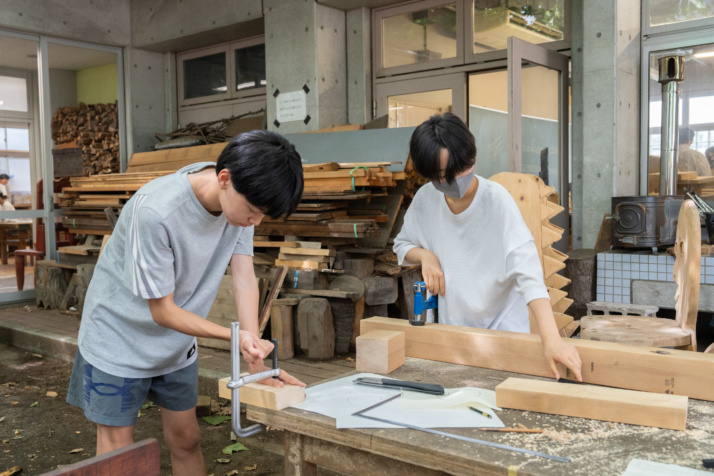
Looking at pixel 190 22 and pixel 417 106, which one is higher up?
pixel 190 22

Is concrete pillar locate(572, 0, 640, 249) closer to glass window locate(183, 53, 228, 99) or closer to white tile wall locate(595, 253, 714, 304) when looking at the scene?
white tile wall locate(595, 253, 714, 304)

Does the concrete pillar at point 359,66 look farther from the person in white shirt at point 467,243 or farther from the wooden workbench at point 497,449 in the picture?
the wooden workbench at point 497,449

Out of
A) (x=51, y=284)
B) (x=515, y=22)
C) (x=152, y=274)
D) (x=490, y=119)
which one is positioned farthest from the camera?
(x=51, y=284)

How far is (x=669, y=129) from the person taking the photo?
5.70 metres

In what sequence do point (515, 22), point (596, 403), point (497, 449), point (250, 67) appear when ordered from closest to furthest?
point (497, 449) < point (596, 403) < point (515, 22) < point (250, 67)

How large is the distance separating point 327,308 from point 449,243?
2683 mm

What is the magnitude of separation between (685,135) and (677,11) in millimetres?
1116

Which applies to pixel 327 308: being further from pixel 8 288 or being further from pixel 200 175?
pixel 8 288

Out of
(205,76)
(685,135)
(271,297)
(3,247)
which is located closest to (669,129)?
(685,135)

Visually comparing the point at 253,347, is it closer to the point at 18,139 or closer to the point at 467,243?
the point at 467,243

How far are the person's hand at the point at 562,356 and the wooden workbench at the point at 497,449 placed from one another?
312 mm

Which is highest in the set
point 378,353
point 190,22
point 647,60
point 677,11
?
point 190,22

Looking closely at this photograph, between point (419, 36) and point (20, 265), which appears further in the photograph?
point (20, 265)

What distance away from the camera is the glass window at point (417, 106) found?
7.07 m
